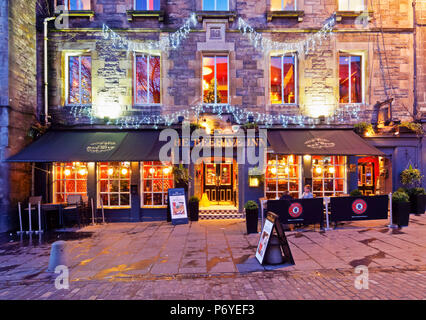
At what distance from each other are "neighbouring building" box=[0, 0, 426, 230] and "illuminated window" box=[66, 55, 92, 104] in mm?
45

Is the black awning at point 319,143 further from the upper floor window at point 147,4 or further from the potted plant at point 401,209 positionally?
the upper floor window at point 147,4

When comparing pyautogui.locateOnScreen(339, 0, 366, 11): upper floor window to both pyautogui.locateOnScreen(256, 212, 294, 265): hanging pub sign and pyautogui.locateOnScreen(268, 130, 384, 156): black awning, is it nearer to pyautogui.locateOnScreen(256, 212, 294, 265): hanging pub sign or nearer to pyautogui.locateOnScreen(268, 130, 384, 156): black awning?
pyautogui.locateOnScreen(268, 130, 384, 156): black awning

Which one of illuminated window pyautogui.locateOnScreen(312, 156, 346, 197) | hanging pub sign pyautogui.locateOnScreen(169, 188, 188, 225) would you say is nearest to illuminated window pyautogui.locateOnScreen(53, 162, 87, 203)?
hanging pub sign pyautogui.locateOnScreen(169, 188, 188, 225)

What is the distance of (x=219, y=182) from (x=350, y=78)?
792 cm

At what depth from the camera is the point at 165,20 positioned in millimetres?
10570

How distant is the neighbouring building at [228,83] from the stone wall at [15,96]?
Result: 0.52 metres

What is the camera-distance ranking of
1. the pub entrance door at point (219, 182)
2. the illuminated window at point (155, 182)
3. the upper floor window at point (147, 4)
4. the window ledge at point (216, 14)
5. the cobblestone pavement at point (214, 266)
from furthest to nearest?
1. the pub entrance door at point (219, 182)
2. the upper floor window at point (147, 4)
3. the illuminated window at point (155, 182)
4. the window ledge at point (216, 14)
5. the cobblestone pavement at point (214, 266)

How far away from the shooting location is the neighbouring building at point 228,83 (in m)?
10.5

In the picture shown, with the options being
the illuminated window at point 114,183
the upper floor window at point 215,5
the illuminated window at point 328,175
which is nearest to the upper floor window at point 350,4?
the upper floor window at point 215,5

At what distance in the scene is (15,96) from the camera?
Answer: 361 inches

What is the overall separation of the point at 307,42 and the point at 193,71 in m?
5.18

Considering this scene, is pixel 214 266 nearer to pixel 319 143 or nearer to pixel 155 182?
pixel 155 182

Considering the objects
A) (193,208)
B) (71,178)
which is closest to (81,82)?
(71,178)

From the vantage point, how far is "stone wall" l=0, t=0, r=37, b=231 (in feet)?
28.8
